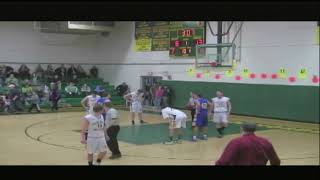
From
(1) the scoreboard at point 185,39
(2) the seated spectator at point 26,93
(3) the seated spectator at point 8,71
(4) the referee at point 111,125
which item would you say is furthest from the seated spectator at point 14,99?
(4) the referee at point 111,125

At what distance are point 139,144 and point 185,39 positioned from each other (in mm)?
12920

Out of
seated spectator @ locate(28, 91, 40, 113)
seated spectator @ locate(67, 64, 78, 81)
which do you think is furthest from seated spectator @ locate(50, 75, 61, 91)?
seated spectator @ locate(28, 91, 40, 113)

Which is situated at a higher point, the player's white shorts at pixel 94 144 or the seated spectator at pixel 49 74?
the seated spectator at pixel 49 74

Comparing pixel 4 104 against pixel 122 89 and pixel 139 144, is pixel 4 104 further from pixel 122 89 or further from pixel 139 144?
pixel 139 144

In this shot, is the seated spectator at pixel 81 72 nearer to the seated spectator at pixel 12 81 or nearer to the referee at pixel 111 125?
the seated spectator at pixel 12 81

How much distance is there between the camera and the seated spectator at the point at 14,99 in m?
24.6

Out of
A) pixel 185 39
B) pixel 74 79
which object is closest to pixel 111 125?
pixel 185 39

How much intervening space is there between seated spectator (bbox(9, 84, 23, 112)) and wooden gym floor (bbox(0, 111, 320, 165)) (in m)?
3.22

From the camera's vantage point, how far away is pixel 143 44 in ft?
97.3

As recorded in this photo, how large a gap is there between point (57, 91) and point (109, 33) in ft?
27.0
